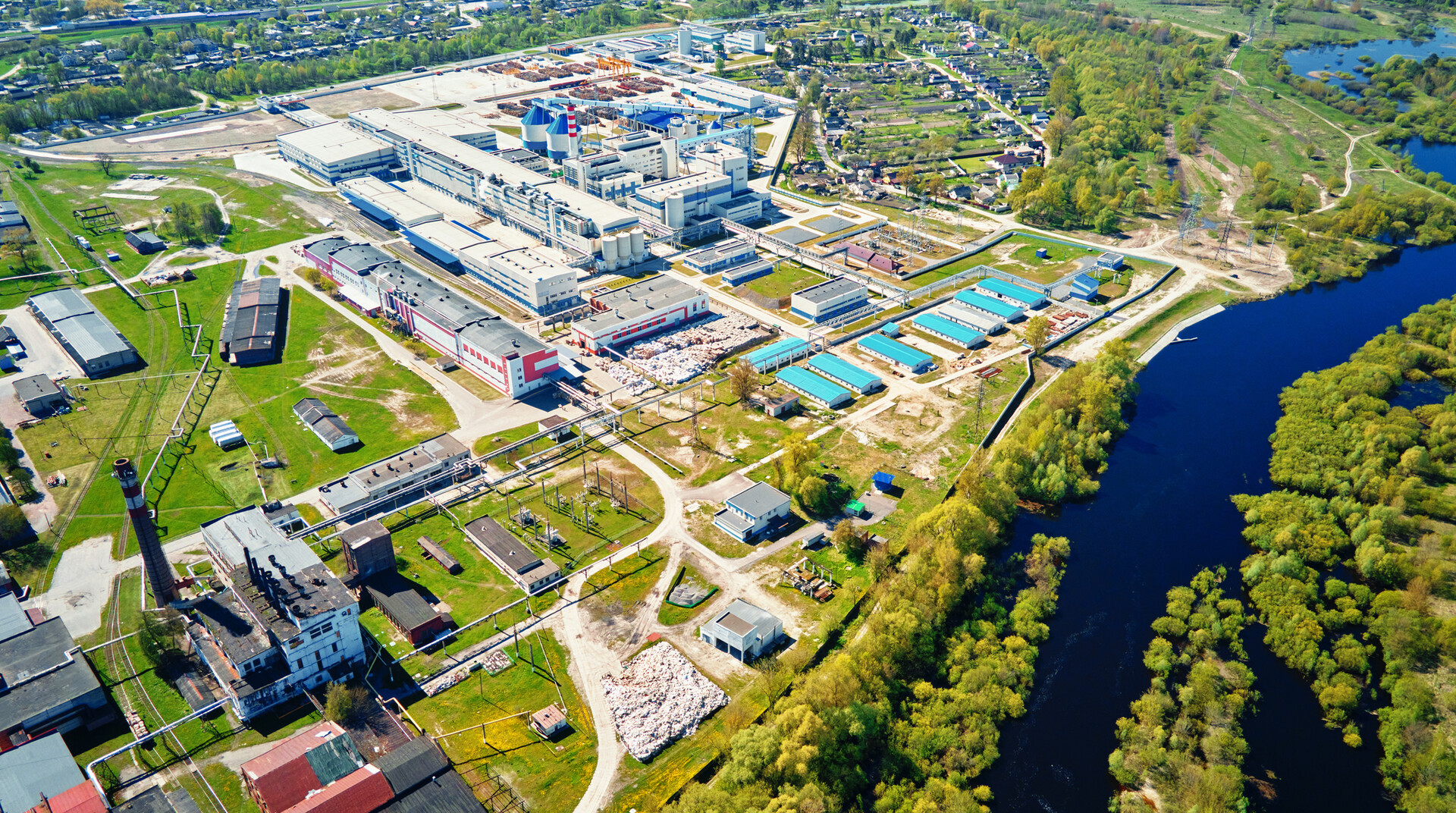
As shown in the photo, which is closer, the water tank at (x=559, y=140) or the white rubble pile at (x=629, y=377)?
the white rubble pile at (x=629, y=377)

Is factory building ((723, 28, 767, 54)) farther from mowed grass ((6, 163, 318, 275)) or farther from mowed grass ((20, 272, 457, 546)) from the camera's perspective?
mowed grass ((20, 272, 457, 546))

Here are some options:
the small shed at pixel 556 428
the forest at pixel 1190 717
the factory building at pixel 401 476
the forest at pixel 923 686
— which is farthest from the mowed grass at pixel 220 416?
the forest at pixel 1190 717

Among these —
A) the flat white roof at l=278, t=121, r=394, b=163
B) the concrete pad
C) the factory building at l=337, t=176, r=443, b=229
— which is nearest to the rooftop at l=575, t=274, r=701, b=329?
the factory building at l=337, t=176, r=443, b=229

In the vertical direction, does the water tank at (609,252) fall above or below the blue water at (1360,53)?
below

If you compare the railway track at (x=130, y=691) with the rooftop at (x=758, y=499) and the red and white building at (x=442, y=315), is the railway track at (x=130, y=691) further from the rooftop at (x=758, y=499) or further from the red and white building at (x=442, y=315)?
the rooftop at (x=758, y=499)

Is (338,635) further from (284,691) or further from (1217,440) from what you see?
(1217,440)

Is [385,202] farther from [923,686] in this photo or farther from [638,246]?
[923,686]

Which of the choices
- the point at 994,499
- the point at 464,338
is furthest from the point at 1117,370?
the point at 464,338
